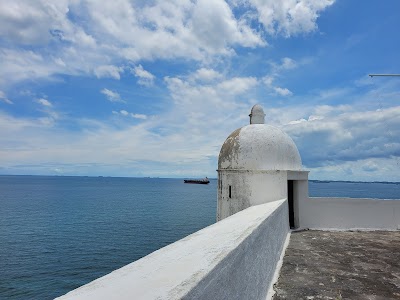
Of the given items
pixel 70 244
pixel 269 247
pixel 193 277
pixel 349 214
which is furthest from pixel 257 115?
pixel 70 244

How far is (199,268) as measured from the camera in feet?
9.10

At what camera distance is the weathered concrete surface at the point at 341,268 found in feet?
16.5

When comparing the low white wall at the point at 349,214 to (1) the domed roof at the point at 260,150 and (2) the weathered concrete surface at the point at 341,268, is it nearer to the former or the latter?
(2) the weathered concrete surface at the point at 341,268

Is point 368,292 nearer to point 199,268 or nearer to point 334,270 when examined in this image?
point 334,270

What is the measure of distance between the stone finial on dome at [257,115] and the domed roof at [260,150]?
735 millimetres

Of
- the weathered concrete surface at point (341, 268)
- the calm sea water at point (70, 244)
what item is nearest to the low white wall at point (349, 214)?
the weathered concrete surface at point (341, 268)

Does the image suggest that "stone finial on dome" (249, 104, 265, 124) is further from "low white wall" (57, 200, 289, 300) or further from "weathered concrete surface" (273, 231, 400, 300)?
"low white wall" (57, 200, 289, 300)

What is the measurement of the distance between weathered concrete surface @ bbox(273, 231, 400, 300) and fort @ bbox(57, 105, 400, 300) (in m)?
0.02

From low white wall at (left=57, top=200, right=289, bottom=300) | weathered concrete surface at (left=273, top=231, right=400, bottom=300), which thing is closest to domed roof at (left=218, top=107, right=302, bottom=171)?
weathered concrete surface at (left=273, top=231, right=400, bottom=300)

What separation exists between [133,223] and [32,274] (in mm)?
17022

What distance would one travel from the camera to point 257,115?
12531 millimetres

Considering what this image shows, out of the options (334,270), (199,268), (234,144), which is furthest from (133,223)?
(199,268)

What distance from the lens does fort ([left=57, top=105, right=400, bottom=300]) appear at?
285cm

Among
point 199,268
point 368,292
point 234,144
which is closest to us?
point 199,268
